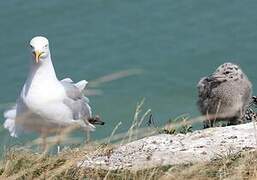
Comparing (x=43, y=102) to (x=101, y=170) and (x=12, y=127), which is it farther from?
(x=101, y=170)

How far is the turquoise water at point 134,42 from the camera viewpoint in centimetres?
1817

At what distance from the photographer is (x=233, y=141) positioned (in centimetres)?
757

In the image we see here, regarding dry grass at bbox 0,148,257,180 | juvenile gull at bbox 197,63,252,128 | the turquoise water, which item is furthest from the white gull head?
the turquoise water

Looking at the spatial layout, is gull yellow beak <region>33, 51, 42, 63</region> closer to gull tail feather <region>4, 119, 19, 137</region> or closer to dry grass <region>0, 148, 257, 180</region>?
gull tail feather <region>4, 119, 19, 137</region>

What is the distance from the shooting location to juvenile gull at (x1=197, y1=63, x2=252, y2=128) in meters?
10.4

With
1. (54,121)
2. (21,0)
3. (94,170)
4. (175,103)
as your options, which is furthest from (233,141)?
(21,0)

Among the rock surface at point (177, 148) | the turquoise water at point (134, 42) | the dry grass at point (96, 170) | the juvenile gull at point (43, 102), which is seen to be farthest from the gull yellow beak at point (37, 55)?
the turquoise water at point (134, 42)

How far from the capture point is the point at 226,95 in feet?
34.6

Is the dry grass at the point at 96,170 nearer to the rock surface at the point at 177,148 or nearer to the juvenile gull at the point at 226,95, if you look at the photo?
the rock surface at the point at 177,148

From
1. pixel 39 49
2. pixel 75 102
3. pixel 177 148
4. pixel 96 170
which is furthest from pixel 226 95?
pixel 96 170

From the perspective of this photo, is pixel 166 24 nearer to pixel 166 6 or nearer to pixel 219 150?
pixel 166 6

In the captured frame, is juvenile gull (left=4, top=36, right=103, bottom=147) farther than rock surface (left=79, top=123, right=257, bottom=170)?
Yes

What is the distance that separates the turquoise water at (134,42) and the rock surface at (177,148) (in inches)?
330

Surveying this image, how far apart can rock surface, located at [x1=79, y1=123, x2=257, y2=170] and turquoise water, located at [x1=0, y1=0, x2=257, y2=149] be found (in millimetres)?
8379
